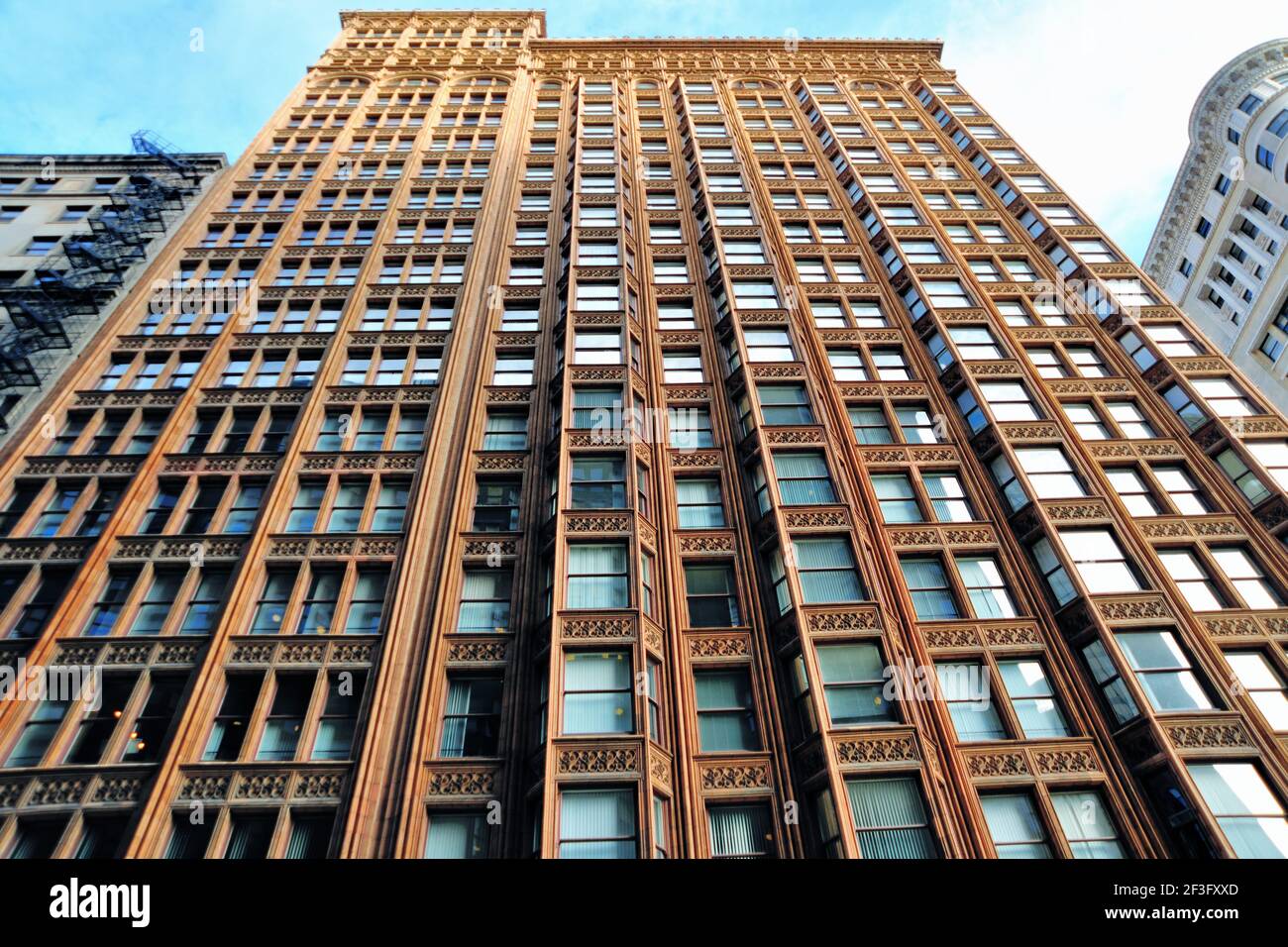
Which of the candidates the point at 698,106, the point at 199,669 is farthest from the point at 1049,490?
the point at 698,106

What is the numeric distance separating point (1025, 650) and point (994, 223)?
2542cm

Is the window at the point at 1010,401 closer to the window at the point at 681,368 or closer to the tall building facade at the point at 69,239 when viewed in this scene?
the window at the point at 681,368

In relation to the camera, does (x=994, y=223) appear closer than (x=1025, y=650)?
No

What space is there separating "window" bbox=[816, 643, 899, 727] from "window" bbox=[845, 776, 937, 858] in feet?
4.84

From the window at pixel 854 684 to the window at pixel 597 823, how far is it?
536 cm

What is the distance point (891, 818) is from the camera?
55.4ft

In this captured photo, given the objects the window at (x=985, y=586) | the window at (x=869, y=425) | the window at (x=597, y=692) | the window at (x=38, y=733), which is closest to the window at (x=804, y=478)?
the window at (x=869, y=425)

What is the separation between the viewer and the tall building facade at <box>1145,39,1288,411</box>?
57031 millimetres

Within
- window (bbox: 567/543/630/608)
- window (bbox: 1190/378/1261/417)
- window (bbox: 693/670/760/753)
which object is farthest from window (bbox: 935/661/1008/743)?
window (bbox: 1190/378/1261/417)

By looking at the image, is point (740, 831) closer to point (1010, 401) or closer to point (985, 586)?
point (985, 586)

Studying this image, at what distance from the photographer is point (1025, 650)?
67.2 feet

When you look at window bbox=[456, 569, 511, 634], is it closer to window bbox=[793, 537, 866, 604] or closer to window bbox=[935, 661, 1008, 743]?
window bbox=[793, 537, 866, 604]

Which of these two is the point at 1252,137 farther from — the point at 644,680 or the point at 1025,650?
the point at 644,680
